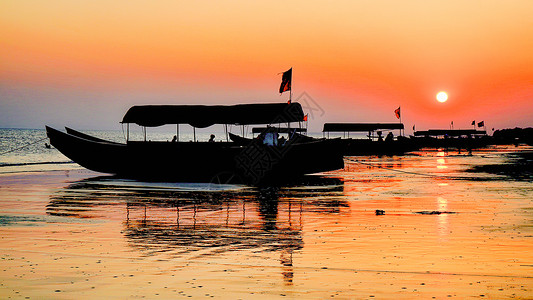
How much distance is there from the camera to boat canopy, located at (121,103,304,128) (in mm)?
36062

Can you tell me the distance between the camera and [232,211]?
17625 millimetres

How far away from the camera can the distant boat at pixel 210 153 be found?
3306 cm

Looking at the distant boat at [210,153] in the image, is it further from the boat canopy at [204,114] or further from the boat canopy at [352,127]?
the boat canopy at [352,127]

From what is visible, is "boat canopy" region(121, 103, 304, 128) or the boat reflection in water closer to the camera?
the boat reflection in water

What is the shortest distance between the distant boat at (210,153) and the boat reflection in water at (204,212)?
466 centimetres

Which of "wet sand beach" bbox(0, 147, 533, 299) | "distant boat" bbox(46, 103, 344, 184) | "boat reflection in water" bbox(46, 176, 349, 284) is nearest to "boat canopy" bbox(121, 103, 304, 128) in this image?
"distant boat" bbox(46, 103, 344, 184)

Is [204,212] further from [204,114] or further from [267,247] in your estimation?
[204,114]

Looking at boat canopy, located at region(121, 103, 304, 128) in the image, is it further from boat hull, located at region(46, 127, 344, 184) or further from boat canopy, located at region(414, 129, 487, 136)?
boat canopy, located at region(414, 129, 487, 136)

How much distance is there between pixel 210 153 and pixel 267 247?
75.9 feet

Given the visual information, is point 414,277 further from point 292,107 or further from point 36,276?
point 292,107

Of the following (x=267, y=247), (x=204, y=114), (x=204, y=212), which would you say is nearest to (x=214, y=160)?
(x=204, y=114)

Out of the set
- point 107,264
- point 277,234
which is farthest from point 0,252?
point 277,234

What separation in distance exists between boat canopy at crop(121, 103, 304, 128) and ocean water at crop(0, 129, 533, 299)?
14250mm

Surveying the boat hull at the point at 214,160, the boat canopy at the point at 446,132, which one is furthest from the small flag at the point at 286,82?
the boat canopy at the point at 446,132
